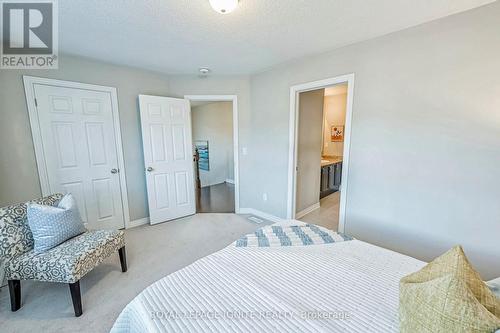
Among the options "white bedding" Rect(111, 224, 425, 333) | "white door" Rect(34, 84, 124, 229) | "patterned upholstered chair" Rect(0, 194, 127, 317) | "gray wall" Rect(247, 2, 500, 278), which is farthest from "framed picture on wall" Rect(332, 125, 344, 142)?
"patterned upholstered chair" Rect(0, 194, 127, 317)

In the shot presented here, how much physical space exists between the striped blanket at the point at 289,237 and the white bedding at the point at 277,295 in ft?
0.40

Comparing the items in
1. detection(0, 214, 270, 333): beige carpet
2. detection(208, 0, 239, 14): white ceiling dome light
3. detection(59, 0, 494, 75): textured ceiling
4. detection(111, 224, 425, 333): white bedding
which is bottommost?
detection(0, 214, 270, 333): beige carpet

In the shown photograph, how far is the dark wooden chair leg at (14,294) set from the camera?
1616mm

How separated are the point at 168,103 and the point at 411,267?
11.2 feet

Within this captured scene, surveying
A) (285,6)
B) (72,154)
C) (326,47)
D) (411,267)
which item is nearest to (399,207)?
(411,267)

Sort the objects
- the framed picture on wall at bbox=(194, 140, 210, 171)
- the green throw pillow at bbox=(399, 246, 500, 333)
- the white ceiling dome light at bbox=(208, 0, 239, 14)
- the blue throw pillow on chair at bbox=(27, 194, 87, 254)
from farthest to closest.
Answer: the framed picture on wall at bbox=(194, 140, 210, 171), the blue throw pillow on chair at bbox=(27, 194, 87, 254), the white ceiling dome light at bbox=(208, 0, 239, 14), the green throw pillow at bbox=(399, 246, 500, 333)

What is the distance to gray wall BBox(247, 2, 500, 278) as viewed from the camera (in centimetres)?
161

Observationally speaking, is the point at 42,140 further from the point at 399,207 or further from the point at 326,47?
the point at 399,207

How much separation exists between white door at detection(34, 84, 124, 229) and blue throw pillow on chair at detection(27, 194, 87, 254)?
3.33ft

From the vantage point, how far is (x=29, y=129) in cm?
229

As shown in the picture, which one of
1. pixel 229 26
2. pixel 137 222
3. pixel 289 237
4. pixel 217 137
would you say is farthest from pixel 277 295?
pixel 217 137

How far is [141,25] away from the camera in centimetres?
183

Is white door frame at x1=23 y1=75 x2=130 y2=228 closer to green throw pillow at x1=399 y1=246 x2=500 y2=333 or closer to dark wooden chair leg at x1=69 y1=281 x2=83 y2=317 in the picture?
dark wooden chair leg at x1=69 y1=281 x2=83 y2=317

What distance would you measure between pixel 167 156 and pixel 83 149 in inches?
41.7
